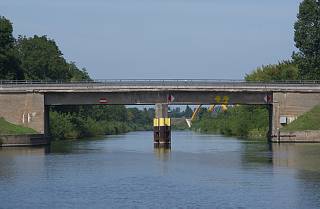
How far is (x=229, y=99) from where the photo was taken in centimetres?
12044

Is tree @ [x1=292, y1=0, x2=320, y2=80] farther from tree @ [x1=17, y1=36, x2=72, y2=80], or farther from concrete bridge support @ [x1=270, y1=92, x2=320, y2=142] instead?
tree @ [x1=17, y1=36, x2=72, y2=80]

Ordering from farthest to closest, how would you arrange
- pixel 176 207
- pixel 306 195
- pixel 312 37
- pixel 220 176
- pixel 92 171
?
pixel 312 37 → pixel 92 171 → pixel 220 176 → pixel 306 195 → pixel 176 207

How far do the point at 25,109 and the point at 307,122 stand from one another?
3909 cm

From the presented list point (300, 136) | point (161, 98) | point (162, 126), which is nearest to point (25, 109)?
point (161, 98)

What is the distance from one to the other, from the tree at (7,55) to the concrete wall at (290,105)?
156 feet

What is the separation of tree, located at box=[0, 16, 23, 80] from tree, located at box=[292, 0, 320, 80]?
47212mm

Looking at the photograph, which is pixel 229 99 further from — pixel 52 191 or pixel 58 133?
pixel 52 191

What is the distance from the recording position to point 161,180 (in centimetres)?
6325

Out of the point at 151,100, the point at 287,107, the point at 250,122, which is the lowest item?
the point at 250,122

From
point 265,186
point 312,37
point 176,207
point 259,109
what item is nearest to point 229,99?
point 312,37

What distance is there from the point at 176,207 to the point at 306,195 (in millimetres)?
9554

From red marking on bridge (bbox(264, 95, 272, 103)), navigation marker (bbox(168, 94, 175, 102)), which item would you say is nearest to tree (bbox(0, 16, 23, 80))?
navigation marker (bbox(168, 94, 175, 102))

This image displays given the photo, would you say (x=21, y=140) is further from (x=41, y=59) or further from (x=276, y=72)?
(x=276, y=72)

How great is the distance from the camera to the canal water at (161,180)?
51.2 metres
